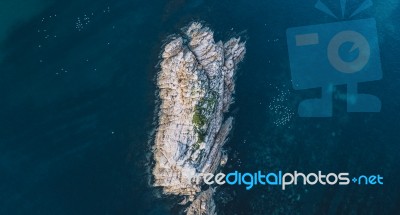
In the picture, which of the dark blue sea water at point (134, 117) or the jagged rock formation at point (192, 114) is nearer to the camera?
the dark blue sea water at point (134, 117)

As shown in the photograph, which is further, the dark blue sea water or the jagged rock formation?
the jagged rock formation

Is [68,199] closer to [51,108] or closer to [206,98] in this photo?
[51,108]

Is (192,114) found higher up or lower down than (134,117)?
lower down

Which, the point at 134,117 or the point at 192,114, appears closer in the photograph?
the point at 134,117
